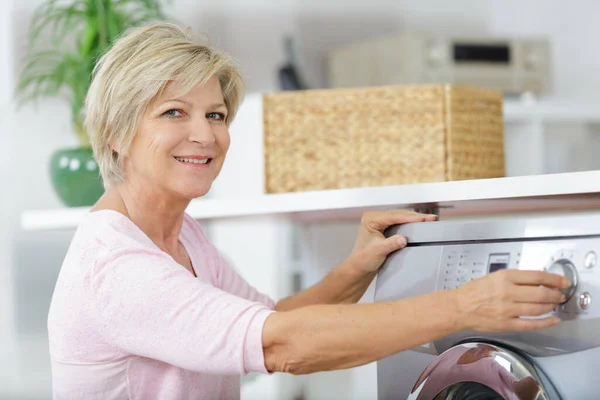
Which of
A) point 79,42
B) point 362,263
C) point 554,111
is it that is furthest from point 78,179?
point 554,111

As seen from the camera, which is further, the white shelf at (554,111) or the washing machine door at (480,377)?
the white shelf at (554,111)

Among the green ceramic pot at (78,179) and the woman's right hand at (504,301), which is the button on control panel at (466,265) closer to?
the woman's right hand at (504,301)

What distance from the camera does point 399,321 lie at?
1.12 m

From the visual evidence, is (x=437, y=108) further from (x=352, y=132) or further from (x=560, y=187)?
(x=560, y=187)

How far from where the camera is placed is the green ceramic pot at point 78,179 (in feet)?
7.61

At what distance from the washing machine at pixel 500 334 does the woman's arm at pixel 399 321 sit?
0.03 m

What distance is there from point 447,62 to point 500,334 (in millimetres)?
2193

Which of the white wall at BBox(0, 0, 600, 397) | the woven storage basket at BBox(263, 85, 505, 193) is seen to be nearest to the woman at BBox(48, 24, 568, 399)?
the woven storage basket at BBox(263, 85, 505, 193)

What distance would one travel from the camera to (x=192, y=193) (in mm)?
1436

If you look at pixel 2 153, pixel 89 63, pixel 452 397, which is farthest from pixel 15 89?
pixel 452 397

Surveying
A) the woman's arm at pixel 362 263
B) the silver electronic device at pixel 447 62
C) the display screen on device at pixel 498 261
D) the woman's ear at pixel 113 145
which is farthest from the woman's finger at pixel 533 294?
the silver electronic device at pixel 447 62

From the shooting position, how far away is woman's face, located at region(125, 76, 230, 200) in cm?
139

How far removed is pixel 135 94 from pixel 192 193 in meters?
0.18

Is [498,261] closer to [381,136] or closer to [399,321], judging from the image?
[399,321]
